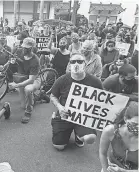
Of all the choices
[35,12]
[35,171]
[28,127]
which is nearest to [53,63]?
[28,127]

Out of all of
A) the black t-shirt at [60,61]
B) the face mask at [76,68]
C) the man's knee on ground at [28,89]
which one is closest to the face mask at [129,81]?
the face mask at [76,68]

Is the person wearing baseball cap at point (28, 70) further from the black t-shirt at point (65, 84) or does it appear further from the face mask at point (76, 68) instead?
the face mask at point (76, 68)

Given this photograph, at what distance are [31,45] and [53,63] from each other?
168 cm

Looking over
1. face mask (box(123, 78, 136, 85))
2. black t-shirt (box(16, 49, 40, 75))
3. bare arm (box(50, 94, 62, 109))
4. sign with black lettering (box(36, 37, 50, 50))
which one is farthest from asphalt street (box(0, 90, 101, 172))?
sign with black lettering (box(36, 37, 50, 50))

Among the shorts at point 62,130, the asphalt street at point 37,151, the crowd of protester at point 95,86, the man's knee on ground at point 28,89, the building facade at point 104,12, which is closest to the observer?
the crowd of protester at point 95,86

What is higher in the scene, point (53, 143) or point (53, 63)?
point (53, 63)

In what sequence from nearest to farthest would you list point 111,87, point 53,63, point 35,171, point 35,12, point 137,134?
point 137,134
point 35,171
point 111,87
point 53,63
point 35,12

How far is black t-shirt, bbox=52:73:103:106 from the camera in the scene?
3.23 meters

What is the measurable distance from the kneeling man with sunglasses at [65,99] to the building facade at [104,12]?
89.5ft

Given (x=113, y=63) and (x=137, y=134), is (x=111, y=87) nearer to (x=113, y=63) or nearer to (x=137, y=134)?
(x=137, y=134)

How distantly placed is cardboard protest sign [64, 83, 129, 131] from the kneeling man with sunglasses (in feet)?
0.59

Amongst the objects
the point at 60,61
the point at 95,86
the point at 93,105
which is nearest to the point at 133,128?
the point at 93,105

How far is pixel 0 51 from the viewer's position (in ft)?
17.6

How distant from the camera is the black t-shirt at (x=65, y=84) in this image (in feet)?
10.6
